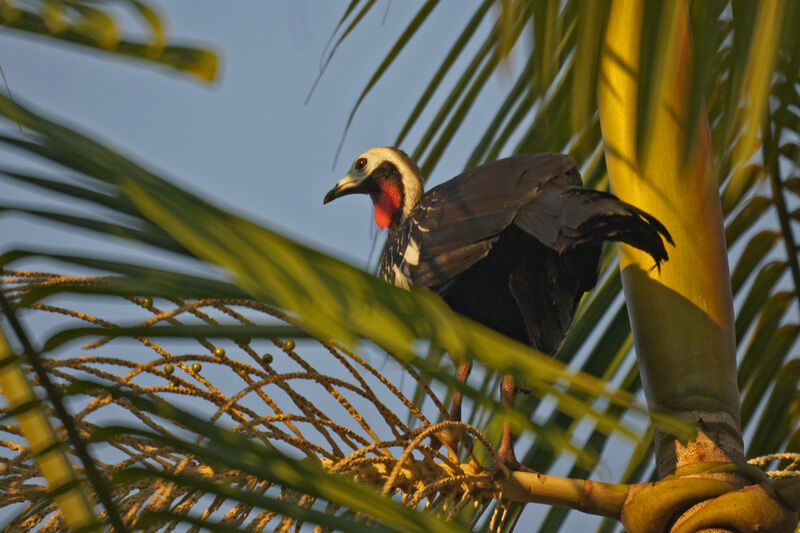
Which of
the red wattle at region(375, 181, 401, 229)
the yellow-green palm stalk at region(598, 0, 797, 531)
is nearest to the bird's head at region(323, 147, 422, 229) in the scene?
the red wattle at region(375, 181, 401, 229)

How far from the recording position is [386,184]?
3.55 m

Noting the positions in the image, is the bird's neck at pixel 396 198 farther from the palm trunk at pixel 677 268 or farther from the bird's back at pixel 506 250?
the palm trunk at pixel 677 268

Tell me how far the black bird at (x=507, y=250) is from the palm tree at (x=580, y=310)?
10cm

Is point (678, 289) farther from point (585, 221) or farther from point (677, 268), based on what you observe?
point (585, 221)

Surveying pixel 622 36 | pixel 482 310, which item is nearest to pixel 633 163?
pixel 622 36

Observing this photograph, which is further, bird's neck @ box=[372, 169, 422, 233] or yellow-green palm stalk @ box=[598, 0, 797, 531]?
bird's neck @ box=[372, 169, 422, 233]

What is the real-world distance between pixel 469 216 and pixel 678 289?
778 mm

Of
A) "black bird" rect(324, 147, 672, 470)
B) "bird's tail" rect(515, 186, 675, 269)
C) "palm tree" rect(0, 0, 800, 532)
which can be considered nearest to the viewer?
"palm tree" rect(0, 0, 800, 532)

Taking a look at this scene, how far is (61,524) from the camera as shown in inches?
40.1

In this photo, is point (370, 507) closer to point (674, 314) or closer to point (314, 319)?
point (314, 319)

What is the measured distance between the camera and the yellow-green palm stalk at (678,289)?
4.97ft

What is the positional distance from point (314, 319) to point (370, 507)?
199mm

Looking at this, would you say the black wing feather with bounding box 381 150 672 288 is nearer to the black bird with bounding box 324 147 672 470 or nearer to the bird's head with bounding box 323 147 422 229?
the black bird with bounding box 324 147 672 470

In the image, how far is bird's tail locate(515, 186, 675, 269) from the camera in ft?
5.48
